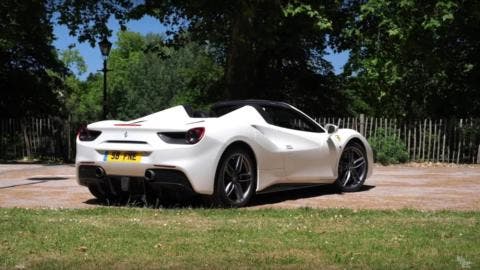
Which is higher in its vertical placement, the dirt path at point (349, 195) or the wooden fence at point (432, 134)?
the wooden fence at point (432, 134)

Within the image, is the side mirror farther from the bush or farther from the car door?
the bush

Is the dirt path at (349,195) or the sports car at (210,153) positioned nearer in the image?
the sports car at (210,153)

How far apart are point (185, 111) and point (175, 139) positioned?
116 centimetres

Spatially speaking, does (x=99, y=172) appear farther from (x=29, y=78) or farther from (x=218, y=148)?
(x=29, y=78)

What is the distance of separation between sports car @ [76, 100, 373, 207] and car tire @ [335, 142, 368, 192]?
43 cm

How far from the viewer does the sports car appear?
8.84 meters

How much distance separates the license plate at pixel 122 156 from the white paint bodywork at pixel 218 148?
0.05 meters

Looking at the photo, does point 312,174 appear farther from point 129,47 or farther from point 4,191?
point 129,47

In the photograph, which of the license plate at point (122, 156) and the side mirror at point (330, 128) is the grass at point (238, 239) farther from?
the side mirror at point (330, 128)

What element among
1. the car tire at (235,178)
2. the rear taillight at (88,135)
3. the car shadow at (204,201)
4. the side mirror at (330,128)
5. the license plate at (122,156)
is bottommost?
the car shadow at (204,201)

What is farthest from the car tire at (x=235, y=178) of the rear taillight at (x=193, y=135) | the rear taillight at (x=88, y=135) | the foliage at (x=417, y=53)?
the foliage at (x=417, y=53)

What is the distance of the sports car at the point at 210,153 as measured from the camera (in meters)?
8.84

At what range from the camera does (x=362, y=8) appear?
74.5 feet

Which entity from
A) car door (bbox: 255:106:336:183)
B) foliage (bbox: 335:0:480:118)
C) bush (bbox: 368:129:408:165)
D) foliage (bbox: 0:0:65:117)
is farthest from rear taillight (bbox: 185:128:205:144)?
foliage (bbox: 0:0:65:117)
